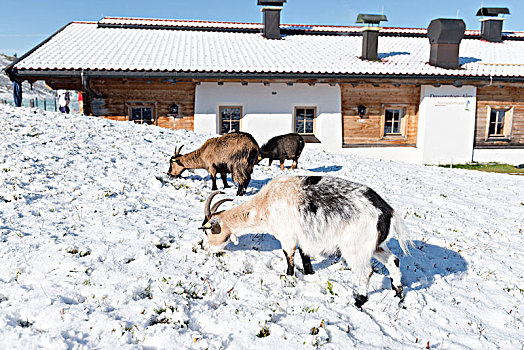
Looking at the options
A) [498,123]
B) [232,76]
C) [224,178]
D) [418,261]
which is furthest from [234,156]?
[498,123]

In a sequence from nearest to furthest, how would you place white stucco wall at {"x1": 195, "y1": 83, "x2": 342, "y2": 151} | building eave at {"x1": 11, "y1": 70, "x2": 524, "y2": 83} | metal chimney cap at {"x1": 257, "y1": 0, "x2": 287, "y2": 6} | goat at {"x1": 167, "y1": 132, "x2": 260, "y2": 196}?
goat at {"x1": 167, "y1": 132, "x2": 260, "y2": 196}
building eave at {"x1": 11, "y1": 70, "x2": 524, "y2": 83}
white stucco wall at {"x1": 195, "y1": 83, "x2": 342, "y2": 151}
metal chimney cap at {"x1": 257, "y1": 0, "x2": 287, "y2": 6}

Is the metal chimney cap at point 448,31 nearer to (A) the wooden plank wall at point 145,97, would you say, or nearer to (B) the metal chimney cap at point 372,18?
(B) the metal chimney cap at point 372,18

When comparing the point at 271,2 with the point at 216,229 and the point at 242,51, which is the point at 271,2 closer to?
the point at 242,51

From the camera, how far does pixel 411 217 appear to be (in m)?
7.94

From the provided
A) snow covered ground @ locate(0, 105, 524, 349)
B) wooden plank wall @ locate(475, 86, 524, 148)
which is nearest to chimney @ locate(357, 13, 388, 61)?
wooden plank wall @ locate(475, 86, 524, 148)

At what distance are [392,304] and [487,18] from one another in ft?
86.4

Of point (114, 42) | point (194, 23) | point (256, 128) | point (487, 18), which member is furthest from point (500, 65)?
point (114, 42)

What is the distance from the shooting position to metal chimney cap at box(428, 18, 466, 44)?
710 inches

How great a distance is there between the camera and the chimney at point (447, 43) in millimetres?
17969

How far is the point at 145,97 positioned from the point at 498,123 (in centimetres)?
1823

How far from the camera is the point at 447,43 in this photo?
18.0 metres

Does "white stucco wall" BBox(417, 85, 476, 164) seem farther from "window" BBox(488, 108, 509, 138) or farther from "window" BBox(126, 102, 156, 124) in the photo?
"window" BBox(126, 102, 156, 124)

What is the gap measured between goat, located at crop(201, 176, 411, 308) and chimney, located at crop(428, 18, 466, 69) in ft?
55.2

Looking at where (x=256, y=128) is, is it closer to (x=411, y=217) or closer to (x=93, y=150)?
(x=93, y=150)
